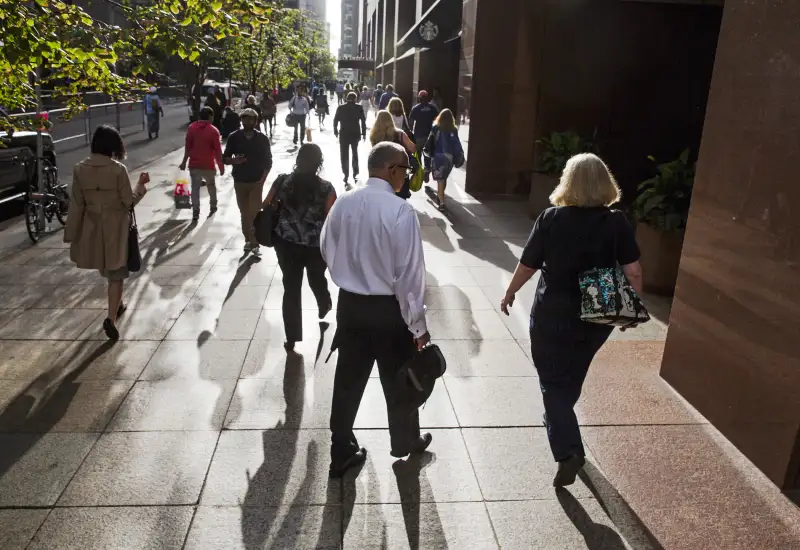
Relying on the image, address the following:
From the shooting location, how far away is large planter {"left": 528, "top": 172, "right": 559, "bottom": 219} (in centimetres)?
1139

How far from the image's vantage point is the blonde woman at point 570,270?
147 inches

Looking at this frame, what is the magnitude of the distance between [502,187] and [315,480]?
1099 cm

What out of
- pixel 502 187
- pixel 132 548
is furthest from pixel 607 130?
pixel 132 548

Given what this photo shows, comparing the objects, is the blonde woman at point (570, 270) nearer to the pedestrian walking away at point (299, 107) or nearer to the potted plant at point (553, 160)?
the potted plant at point (553, 160)

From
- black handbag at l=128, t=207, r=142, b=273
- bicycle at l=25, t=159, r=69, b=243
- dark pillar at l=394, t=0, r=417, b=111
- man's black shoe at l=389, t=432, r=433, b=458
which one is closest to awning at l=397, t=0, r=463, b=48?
bicycle at l=25, t=159, r=69, b=243

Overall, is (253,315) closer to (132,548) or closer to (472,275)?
(472,275)

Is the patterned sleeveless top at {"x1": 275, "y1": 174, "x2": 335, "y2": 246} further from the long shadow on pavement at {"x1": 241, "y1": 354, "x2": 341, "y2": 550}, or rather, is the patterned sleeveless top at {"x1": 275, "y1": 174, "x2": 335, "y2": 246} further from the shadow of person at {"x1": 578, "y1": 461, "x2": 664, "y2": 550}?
the shadow of person at {"x1": 578, "y1": 461, "x2": 664, "y2": 550}

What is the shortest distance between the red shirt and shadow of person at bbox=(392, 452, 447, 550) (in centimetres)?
744

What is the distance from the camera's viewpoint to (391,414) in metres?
4.08

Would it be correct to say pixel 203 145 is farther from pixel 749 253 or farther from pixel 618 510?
pixel 618 510

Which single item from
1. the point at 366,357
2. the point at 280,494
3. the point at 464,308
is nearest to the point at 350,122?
the point at 464,308

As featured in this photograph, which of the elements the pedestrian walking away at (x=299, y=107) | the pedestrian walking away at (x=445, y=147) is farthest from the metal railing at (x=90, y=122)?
the pedestrian walking away at (x=445, y=147)

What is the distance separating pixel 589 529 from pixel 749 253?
2091mm

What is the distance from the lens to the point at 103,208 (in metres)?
5.88
